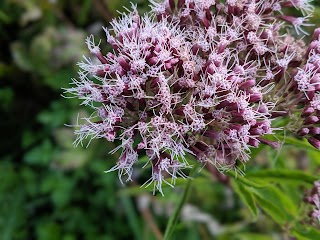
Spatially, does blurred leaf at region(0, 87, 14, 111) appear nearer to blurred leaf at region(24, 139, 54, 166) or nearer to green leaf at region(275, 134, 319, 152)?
blurred leaf at region(24, 139, 54, 166)

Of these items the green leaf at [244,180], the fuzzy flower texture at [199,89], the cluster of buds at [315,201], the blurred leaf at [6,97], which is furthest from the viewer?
the blurred leaf at [6,97]

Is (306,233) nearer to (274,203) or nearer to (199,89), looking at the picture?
(274,203)

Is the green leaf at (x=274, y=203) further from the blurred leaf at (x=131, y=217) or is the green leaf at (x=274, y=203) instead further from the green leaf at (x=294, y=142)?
the blurred leaf at (x=131, y=217)

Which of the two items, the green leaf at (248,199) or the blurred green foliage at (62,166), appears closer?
the green leaf at (248,199)

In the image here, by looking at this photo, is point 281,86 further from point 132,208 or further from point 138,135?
point 132,208

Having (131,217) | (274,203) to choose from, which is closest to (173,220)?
(274,203)

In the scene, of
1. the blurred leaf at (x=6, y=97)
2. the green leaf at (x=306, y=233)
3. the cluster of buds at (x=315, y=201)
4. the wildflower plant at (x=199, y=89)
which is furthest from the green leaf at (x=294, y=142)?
the blurred leaf at (x=6, y=97)
